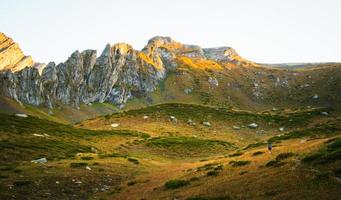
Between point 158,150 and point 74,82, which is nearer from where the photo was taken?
point 158,150

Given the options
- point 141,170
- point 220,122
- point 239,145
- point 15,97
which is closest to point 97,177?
point 141,170

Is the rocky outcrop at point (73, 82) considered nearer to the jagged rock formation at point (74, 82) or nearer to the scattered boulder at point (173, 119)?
the jagged rock formation at point (74, 82)

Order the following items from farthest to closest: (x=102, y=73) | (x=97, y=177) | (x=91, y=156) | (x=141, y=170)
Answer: (x=102, y=73) → (x=91, y=156) → (x=141, y=170) → (x=97, y=177)

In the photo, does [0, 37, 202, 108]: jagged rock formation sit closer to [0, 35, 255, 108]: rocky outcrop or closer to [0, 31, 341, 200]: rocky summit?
[0, 35, 255, 108]: rocky outcrop

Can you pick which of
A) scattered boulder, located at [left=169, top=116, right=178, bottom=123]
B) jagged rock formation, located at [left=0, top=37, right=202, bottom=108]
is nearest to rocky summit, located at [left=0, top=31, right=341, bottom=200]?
scattered boulder, located at [left=169, top=116, right=178, bottom=123]

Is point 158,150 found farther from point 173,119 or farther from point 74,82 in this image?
point 74,82

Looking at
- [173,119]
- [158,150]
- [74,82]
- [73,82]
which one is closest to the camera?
[158,150]

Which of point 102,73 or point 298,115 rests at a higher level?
point 102,73

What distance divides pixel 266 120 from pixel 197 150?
38.2 m

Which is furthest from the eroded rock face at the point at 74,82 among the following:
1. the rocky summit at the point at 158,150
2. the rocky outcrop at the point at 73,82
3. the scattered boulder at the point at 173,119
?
the scattered boulder at the point at 173,119

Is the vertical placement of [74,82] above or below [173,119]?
above

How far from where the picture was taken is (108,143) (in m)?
63.8

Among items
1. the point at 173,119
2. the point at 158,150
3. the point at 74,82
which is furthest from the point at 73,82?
the point at 158,150

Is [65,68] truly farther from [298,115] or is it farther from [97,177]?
[97,177]
